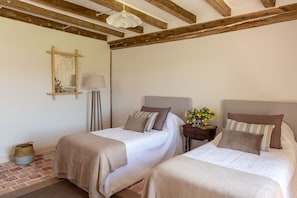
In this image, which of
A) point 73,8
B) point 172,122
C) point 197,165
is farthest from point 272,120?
point 73,8

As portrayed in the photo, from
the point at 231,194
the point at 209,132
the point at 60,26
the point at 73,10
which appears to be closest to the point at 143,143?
the point at 209,132

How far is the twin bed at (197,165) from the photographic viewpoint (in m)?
1.74

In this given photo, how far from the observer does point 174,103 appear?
13.7ft

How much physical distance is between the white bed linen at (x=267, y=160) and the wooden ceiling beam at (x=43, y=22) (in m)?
3.65

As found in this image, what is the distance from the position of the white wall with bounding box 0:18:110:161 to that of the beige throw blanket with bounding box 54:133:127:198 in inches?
53.8

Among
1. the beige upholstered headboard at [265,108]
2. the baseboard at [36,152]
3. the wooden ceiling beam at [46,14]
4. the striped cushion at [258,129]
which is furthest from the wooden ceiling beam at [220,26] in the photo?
the baseboard at [36,152]

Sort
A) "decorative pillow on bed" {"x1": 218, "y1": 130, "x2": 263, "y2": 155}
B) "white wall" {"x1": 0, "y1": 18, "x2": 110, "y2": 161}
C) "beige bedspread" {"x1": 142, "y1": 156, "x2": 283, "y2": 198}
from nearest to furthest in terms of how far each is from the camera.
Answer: "beige bedspread" {"x1": 142, "y1": 156, "x2": 283, "y2": 198}
"decorative pillow on bed" {"x1": 218, "y1": 130, "x2": 263, "y2": 155}
"white wall" {"x1": 0, "y1": 18, "x2": 110, "y2": 161}

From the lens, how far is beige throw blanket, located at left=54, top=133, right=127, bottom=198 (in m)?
2.49

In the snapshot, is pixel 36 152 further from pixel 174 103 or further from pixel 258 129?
pixel 258 129

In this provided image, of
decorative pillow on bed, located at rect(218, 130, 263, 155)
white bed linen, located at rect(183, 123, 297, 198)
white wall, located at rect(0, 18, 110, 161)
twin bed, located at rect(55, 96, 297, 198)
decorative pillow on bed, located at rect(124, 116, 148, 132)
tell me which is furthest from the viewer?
white wall, located at rect(0, 18, 110, 161)

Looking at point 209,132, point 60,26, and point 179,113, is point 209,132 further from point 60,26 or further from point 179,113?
point 60,26

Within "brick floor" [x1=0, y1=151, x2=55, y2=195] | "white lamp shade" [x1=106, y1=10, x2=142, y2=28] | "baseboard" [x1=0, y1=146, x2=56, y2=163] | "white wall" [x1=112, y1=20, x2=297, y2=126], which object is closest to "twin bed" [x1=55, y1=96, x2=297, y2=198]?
"white wall" [x1=112, y1=20, x2=297, y2=126]

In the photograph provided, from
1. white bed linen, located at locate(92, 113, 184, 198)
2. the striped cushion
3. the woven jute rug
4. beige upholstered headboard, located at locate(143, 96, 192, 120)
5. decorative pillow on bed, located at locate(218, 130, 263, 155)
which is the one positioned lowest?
the woven jute rug

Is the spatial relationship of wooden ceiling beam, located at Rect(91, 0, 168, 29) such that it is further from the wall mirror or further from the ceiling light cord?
the wall mirror
